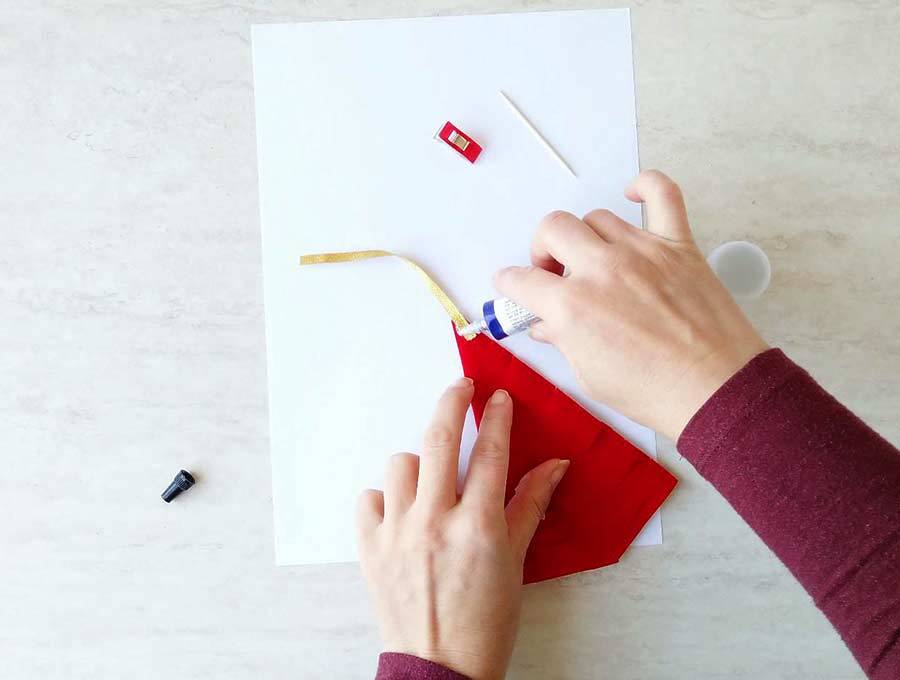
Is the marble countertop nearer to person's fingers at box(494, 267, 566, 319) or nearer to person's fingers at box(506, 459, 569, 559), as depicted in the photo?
person's fingers at box(506, 459, 569, 559)

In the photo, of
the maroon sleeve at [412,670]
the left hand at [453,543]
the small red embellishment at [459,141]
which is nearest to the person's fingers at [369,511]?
the left hand at [453,543]

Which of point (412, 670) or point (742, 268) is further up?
point (742, 268)

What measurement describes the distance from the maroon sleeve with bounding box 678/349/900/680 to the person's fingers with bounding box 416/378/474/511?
24 cm

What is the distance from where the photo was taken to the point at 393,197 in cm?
75

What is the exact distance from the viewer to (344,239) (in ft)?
2.47

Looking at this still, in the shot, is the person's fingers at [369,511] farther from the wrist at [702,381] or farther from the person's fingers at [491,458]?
the wrist at [702,381]

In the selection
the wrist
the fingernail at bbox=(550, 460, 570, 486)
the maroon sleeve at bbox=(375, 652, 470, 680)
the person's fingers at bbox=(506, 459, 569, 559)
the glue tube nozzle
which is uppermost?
the wrist

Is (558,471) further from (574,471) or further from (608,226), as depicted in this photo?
(608,226)

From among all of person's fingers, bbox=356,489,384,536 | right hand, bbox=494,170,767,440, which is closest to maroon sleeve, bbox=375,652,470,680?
person's fingers, bbox=356,489,384,536

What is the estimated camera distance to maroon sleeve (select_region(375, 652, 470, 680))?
2.12ft

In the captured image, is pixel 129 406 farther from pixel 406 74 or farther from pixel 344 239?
pixel 406 74

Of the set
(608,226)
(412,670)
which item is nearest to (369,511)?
(412,670)

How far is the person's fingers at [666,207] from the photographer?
0.64 m

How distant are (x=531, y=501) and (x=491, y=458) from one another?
0.20 feet
